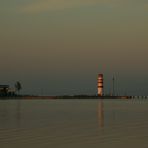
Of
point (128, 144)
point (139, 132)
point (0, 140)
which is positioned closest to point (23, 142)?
point (0, 140)

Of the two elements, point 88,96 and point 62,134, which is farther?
point 88,96

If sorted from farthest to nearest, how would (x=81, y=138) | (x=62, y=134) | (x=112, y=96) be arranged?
(x=112, y=96), (x=62, y=134), (x=81, y=138)

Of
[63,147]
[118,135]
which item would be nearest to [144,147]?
[63,147]

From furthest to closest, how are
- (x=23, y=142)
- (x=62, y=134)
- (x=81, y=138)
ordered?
(x=62, y=134) < (x=81, y=138) < (x=23, y=142)

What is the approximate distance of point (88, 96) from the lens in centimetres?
19838

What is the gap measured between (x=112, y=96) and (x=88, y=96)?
1018 centimetres

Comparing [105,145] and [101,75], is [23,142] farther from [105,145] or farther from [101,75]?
[101,75]

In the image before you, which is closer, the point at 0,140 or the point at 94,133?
the point at 0,140

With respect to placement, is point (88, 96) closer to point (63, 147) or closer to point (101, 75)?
point (101, 75)

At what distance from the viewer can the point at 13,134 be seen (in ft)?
91.6

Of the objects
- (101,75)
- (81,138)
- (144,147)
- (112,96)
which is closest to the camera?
(144,147)

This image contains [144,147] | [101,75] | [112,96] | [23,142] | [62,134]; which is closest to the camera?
[144,147]

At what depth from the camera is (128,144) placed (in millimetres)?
23406

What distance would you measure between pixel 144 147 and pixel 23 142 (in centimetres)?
607
